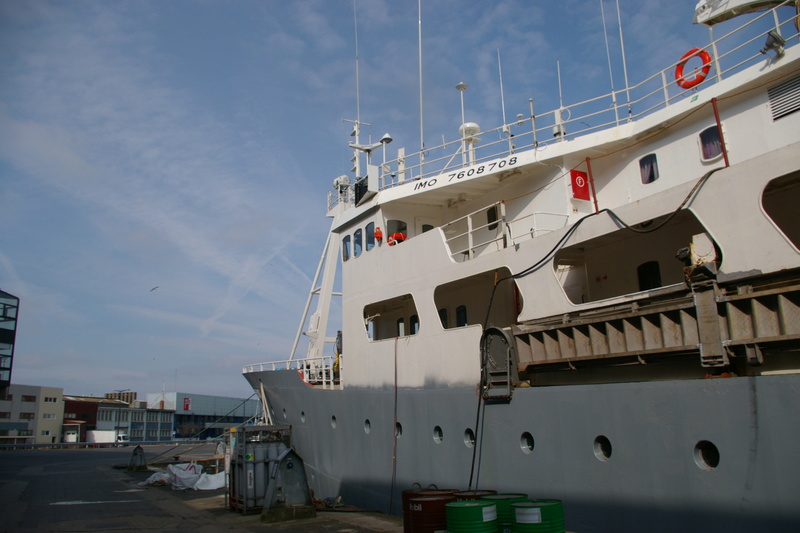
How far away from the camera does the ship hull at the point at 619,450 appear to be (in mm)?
A: 6395

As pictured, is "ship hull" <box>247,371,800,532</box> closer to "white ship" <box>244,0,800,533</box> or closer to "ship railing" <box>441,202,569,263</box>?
"white ship" <box>244,0,800,533</box>

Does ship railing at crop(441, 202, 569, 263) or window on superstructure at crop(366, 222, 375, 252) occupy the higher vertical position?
window on superstructure at crop(366, 222, 375, 252)

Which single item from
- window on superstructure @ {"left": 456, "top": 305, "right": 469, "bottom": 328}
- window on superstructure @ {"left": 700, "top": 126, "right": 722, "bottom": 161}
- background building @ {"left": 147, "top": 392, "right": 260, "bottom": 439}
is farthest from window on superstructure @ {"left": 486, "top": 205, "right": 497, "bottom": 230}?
background building @ {"left": 147, "top": 392, "right": 260, "bottom": 439}

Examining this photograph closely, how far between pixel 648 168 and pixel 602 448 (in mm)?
5184

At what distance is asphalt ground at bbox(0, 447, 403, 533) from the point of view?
11.4 m

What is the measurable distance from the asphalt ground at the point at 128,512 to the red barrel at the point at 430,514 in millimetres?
2438

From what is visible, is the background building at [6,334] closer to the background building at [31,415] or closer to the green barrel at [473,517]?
the background building at [31,415]

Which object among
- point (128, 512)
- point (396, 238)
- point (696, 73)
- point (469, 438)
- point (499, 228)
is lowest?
point (128, 512)

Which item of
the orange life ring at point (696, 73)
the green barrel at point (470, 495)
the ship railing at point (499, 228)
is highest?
the orange life ring at point (696, 73)

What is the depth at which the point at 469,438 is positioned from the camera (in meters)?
10.6

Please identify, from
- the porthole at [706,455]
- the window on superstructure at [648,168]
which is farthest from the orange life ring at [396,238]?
the porthole at [706,455]

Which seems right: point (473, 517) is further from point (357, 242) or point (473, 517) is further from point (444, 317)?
point (357, 242)

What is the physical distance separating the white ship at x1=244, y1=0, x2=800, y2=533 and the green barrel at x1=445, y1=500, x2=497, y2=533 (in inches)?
78.0

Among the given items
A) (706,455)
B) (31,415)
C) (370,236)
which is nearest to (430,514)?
(706,455)
